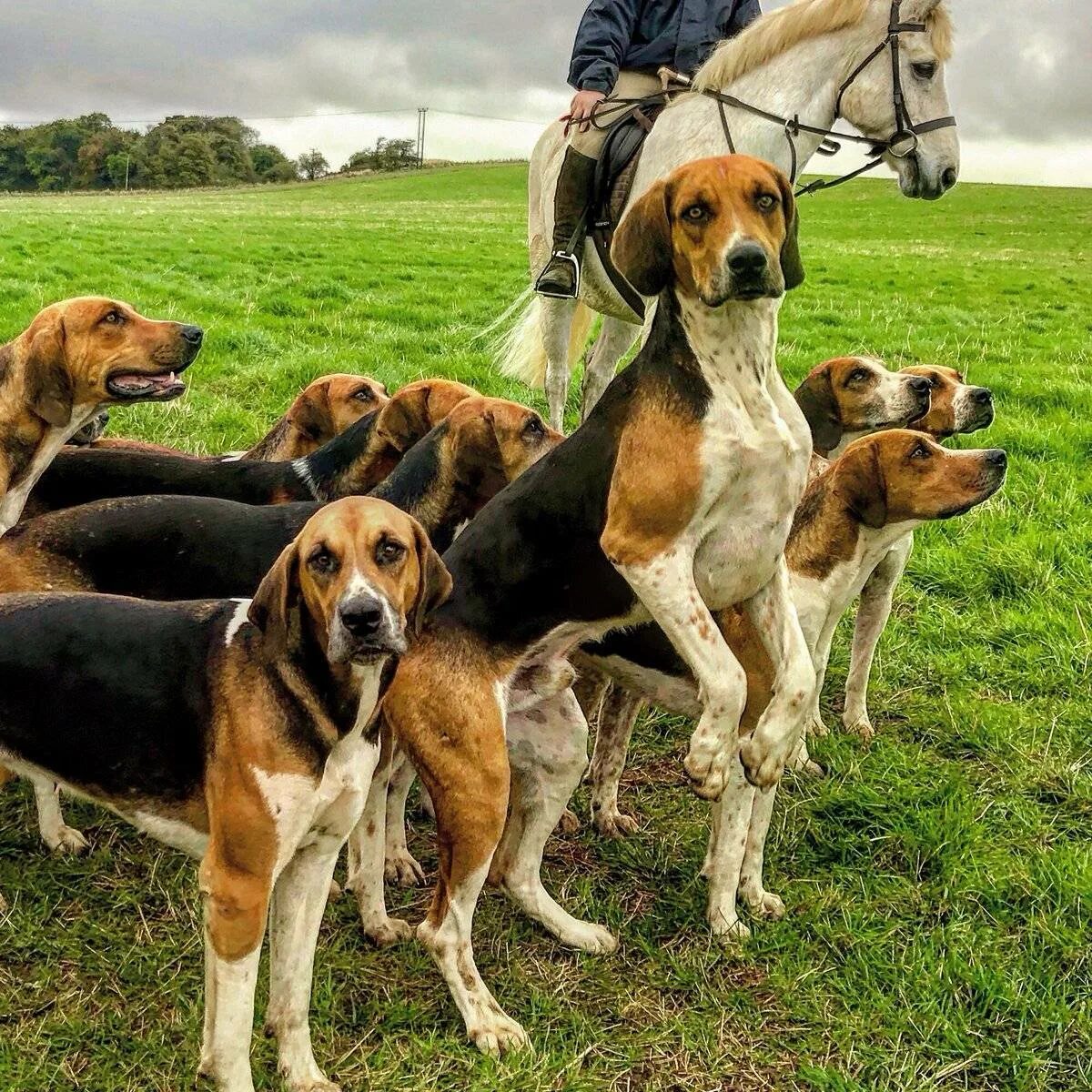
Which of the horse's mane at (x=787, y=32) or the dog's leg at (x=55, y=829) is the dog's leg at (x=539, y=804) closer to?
the dog's leg at (x=55, y=829)

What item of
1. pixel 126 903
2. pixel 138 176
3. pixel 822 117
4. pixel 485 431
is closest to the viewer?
pixel 126 903

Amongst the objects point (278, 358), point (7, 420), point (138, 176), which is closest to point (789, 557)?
point (7, 420)

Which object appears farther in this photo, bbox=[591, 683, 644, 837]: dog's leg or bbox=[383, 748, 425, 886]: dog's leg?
bbox=[591, 683, 644, 837]: dog's leg

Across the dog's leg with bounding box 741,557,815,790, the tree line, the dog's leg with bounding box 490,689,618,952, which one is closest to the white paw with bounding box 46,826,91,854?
the dog's leg with bounding box 490,689,618,952

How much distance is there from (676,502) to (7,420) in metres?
3.29

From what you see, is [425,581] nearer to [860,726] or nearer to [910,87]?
[860,726]

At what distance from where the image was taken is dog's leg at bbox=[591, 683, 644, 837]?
4.86 meters

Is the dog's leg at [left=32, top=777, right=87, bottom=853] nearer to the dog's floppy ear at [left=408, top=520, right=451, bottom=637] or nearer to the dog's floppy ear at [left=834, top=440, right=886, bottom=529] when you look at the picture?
the dog's floppy ear at [left=408, top=520, right=451, bottom=637]

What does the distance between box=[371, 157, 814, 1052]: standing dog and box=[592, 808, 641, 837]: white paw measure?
3.37 feet

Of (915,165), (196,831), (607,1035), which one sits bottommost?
(607,1035)

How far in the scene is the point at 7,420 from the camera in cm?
521

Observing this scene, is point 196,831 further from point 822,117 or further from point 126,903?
point 822,117

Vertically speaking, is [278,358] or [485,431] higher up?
[485,431]

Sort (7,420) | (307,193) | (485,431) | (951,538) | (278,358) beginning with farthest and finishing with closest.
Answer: (307,193), (278,358), (951,538), (7,420), (485,431)
